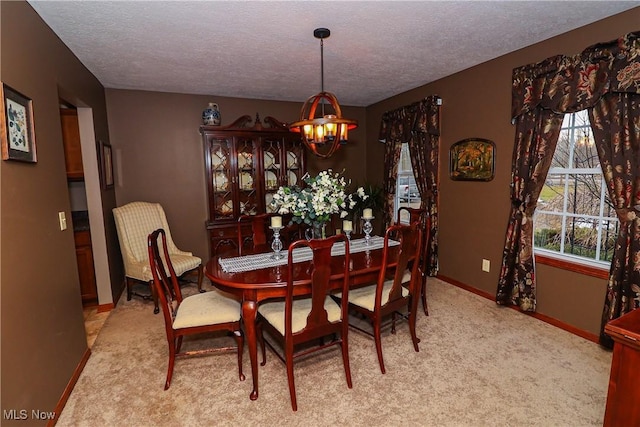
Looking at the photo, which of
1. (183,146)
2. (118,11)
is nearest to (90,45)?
(118,11)

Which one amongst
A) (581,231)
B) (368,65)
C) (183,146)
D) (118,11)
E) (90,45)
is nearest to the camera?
(118,11)

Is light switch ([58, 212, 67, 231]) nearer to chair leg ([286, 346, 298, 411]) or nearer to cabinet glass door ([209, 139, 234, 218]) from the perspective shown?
chair leg ([286, 346, 298, 411])

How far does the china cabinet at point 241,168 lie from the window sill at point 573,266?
3.01 metres

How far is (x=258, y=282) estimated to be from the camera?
81.7 inches

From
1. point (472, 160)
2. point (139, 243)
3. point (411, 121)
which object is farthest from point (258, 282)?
point (411, 121)

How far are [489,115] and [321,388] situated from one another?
3006mm

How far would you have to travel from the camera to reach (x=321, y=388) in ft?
7.21

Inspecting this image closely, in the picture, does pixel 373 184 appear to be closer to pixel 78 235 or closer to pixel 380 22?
pixel 380 22

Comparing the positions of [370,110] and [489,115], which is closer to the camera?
[489,115]

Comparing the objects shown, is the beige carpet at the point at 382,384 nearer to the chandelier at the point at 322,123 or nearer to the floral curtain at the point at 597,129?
the floral curtain at the point at 597,129

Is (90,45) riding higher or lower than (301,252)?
higher

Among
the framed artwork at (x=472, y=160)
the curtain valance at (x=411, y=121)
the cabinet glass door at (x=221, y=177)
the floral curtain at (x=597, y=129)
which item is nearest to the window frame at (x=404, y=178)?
the curtain valance at (x=411, y=121)

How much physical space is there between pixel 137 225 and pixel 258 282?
2.48 m

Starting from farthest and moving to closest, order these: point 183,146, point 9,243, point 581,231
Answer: point 183,146
point 581,231
point 9,243
